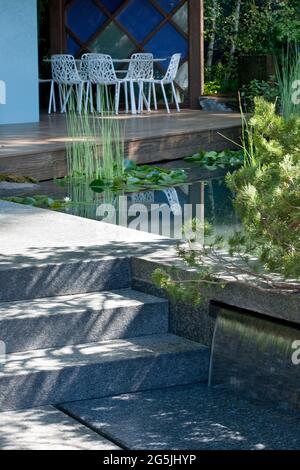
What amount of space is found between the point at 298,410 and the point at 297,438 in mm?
280

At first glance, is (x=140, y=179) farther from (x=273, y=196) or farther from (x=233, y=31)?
(x=233, y=31)

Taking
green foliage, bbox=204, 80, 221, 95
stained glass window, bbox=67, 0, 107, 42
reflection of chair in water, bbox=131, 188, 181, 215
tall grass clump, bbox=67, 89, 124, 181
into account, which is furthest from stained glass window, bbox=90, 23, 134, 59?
reflection of chair in water, bbox=131, 188, 181, 215

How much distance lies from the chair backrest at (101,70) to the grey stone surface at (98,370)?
8334mm

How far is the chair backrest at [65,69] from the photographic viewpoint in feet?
39.7

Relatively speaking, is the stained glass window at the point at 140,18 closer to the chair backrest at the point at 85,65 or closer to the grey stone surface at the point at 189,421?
the chair backrest at the point at 85,65

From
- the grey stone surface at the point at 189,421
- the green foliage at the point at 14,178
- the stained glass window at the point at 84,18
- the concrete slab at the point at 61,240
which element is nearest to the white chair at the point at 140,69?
the stained glass window at the point at 84,18

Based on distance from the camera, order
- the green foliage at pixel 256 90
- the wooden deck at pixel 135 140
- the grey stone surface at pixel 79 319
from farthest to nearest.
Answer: the green foliage at pixel 256 90 < the wooden deck at pixel 135 140 < the grey stone surface at pixel 79 319

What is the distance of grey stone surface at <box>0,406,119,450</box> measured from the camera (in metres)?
3.09

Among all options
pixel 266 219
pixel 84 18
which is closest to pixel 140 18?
pixel 84 18

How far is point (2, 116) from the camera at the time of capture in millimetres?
10852

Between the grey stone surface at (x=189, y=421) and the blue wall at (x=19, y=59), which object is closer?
the grey stone surface at (x=189, y=421)

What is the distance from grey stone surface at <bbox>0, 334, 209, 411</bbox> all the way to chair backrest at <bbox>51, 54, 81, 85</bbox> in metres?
8.60

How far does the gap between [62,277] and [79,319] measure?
284 mm

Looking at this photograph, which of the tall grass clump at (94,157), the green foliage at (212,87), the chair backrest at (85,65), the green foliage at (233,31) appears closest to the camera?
the tall grass clump at (94,157)
